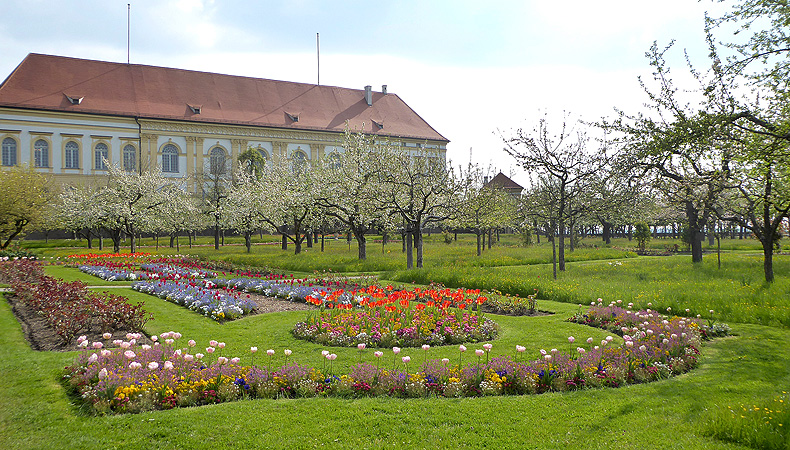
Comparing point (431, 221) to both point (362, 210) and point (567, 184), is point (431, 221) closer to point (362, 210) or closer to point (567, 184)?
point (362, 210)

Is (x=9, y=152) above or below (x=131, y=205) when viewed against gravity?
above

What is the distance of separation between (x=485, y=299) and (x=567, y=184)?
379 inches

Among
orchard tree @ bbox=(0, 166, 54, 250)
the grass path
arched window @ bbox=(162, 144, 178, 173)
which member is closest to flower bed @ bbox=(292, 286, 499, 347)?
the grass path

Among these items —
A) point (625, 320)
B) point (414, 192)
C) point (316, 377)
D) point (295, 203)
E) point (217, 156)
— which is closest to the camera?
point (316, 377)

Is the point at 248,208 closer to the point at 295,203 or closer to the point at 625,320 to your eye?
the point at 295,203

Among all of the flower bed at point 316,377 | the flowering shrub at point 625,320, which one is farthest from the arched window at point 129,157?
the flowering shrub at point 625,320

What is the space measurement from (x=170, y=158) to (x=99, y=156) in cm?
774

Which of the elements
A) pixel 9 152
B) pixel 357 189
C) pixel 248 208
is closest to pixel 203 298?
pixel 357 189

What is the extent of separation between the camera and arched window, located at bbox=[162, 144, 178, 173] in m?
61.0

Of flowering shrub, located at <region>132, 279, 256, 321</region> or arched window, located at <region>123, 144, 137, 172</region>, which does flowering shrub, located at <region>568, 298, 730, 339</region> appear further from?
arched window, located at <region>123, 144, 137, 172</region>

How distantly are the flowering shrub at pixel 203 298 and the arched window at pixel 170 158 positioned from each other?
166ft

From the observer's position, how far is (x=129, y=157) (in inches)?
2327

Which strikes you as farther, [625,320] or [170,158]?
[170,158]

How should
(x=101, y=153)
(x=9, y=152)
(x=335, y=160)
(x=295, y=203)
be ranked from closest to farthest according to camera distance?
(x=295, y=203)
(x=335, y=160)
(x=9, y=152)
(x=101, y=153)
